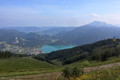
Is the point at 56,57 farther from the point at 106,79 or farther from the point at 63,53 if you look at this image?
the point at 106,79

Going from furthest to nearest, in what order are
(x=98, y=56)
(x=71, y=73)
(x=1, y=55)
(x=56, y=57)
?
(x=56, y=57) < (x=1, y=55) < (x=98, y=56) < (x=71, y=73)

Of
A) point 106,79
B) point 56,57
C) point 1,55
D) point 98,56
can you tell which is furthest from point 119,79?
point 56,57

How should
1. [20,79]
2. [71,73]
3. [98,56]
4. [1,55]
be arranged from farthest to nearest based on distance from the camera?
[1,55], [98,56], [20,79], [71,73]

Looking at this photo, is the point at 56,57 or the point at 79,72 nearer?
the point at 79,72

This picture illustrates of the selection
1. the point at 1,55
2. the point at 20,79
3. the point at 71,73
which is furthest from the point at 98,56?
the point at 71,73

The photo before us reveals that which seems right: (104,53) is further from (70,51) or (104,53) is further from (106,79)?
(70,51)

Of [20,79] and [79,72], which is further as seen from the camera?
[20,79]

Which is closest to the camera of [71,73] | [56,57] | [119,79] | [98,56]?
[119,79]

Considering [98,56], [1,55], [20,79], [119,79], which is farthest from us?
[1,55]
